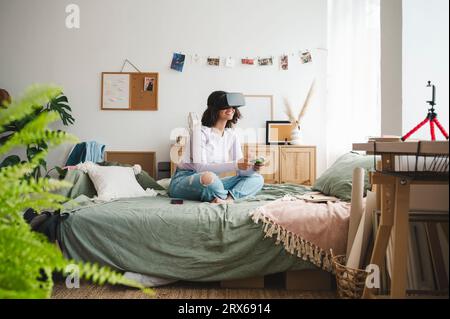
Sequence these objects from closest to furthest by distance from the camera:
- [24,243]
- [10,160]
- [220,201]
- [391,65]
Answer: [24,243] < [391,65] < [220,201] < [10,160]

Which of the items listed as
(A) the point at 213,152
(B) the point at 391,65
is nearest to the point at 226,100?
(A) the point at 213,152

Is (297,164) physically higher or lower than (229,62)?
lower

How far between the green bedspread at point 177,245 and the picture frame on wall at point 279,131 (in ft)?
6.80

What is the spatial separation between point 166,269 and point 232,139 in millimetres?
1165

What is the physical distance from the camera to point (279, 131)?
3875mm

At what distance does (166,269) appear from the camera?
1855 mm

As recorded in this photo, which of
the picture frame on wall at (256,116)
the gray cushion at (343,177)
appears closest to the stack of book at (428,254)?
the gray cushion at (343,177)

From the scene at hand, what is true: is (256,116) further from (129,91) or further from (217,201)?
(217,201)

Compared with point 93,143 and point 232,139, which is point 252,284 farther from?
point 93,143

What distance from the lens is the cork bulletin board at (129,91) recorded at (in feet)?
12.9

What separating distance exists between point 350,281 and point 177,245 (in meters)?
0.81

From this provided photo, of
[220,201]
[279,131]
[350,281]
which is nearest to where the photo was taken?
[350,281]

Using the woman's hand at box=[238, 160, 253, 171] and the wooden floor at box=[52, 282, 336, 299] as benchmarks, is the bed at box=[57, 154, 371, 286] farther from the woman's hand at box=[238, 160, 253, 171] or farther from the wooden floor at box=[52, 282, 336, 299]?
the woman's hand at box=[238, 160, 253, 171]
